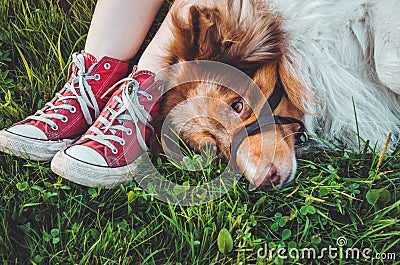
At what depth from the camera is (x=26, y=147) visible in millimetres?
1995

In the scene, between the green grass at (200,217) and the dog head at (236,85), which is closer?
the green grass at (200,217)

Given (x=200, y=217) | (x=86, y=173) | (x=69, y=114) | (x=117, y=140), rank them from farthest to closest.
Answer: (x=69, y=114) → (x=117, y=140) → (x=86, y=173) → (x=200, y=217)

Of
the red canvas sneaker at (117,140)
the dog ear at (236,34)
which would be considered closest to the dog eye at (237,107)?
the dog ear at (236,34)

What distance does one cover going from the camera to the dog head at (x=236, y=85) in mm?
1940

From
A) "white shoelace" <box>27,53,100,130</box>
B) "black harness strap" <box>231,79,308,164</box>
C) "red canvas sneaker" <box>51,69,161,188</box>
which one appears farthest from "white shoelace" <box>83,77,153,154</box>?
"black harness strap" <box>231,79,308,164</box>

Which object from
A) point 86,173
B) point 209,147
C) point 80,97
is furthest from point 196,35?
point 86,173

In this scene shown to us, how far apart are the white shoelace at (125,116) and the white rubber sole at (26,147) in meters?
0.16

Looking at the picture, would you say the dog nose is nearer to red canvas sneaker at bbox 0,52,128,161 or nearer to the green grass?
the green grass

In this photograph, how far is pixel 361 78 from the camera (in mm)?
2078

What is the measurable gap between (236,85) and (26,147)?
808 mm

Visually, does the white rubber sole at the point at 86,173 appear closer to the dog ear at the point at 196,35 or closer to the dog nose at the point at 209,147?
the dog nose at the point at 209,147

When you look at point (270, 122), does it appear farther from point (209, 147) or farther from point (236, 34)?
point (236, 34)

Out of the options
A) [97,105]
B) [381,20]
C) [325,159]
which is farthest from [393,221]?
[97,105]

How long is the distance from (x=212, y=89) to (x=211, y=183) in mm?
346
